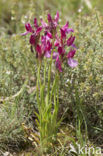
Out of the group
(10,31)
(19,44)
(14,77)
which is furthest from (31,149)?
(10,31)

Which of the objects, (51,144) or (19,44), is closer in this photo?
(51,144)

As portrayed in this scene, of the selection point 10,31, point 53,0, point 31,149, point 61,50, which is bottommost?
point 31,149

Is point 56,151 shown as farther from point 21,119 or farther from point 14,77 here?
point 14,77

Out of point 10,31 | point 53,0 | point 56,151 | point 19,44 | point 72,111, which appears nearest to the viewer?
point 56,151

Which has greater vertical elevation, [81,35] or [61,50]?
[81,35]

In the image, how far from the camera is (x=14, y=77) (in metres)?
2.67

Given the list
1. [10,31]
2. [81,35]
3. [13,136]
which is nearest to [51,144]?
[13,136]

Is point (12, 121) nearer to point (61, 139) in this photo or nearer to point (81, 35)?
point (61, 139)

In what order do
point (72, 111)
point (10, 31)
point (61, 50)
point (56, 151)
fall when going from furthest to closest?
point (10, 31) < point (72, 111) < point (56, 151) < point (61, 50)

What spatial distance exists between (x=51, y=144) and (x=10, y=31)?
10.3 ft

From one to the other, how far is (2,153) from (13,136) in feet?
0.57

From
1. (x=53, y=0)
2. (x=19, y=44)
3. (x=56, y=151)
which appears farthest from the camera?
(x=53, y=0)

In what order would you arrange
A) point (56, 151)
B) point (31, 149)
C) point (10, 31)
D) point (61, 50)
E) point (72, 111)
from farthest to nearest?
point (10, 31)
point (72, 111)
point (31, 149)
point (56, 151)
point (61, 50)

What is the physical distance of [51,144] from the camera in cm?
217
